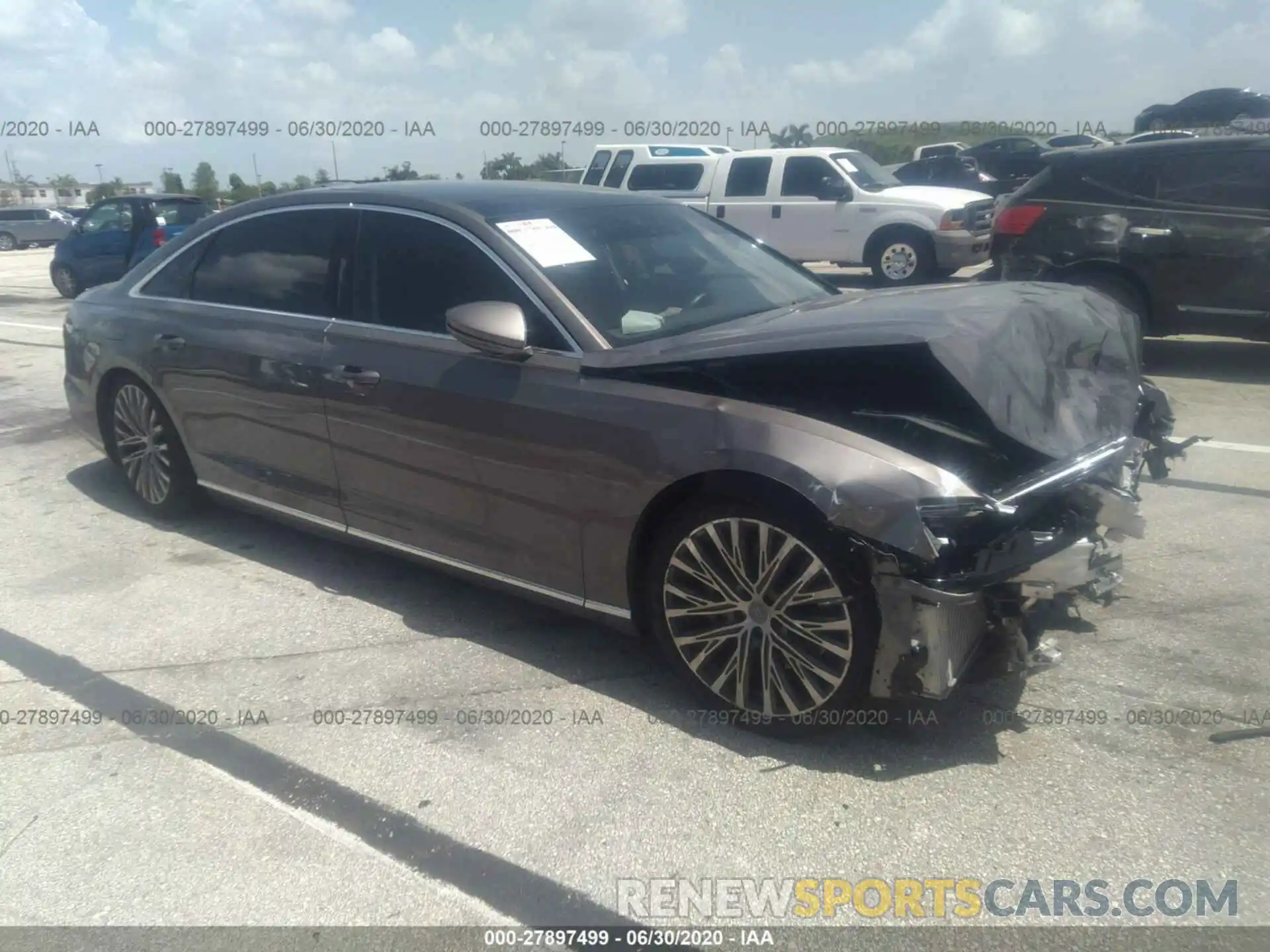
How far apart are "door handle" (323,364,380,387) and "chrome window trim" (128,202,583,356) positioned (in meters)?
0.19

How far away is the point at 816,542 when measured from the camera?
2.97 m

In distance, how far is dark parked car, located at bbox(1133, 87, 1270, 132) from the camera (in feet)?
83.4

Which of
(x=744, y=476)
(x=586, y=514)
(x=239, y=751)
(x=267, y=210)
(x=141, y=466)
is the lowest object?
(x=239, y=751)

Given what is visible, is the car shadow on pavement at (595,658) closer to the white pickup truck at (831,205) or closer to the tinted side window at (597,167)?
the white pickup truck at (831,205)

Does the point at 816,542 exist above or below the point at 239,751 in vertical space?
above

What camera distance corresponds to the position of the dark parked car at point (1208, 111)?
2542 cm

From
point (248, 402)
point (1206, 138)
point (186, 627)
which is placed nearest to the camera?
point (186, 627)

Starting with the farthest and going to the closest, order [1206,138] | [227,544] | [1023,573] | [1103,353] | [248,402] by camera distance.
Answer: [1206,138] < [227,544] < [248,402] < [1103,353] < [1023,573]

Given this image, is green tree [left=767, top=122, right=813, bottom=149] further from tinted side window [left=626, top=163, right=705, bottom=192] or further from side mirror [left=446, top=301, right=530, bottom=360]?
side mirror [left=446, top=301, right=530, bottom=360]

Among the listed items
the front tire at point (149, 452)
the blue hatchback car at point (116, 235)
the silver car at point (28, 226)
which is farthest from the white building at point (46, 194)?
the front tire at point (149, 452)

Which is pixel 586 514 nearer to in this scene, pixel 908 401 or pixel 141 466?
pixel 908 401

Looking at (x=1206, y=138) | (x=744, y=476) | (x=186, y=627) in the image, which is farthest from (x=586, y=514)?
(x=1206, y=138)

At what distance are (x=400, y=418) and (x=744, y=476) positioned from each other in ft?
4.88

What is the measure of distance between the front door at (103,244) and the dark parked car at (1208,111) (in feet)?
76.7
